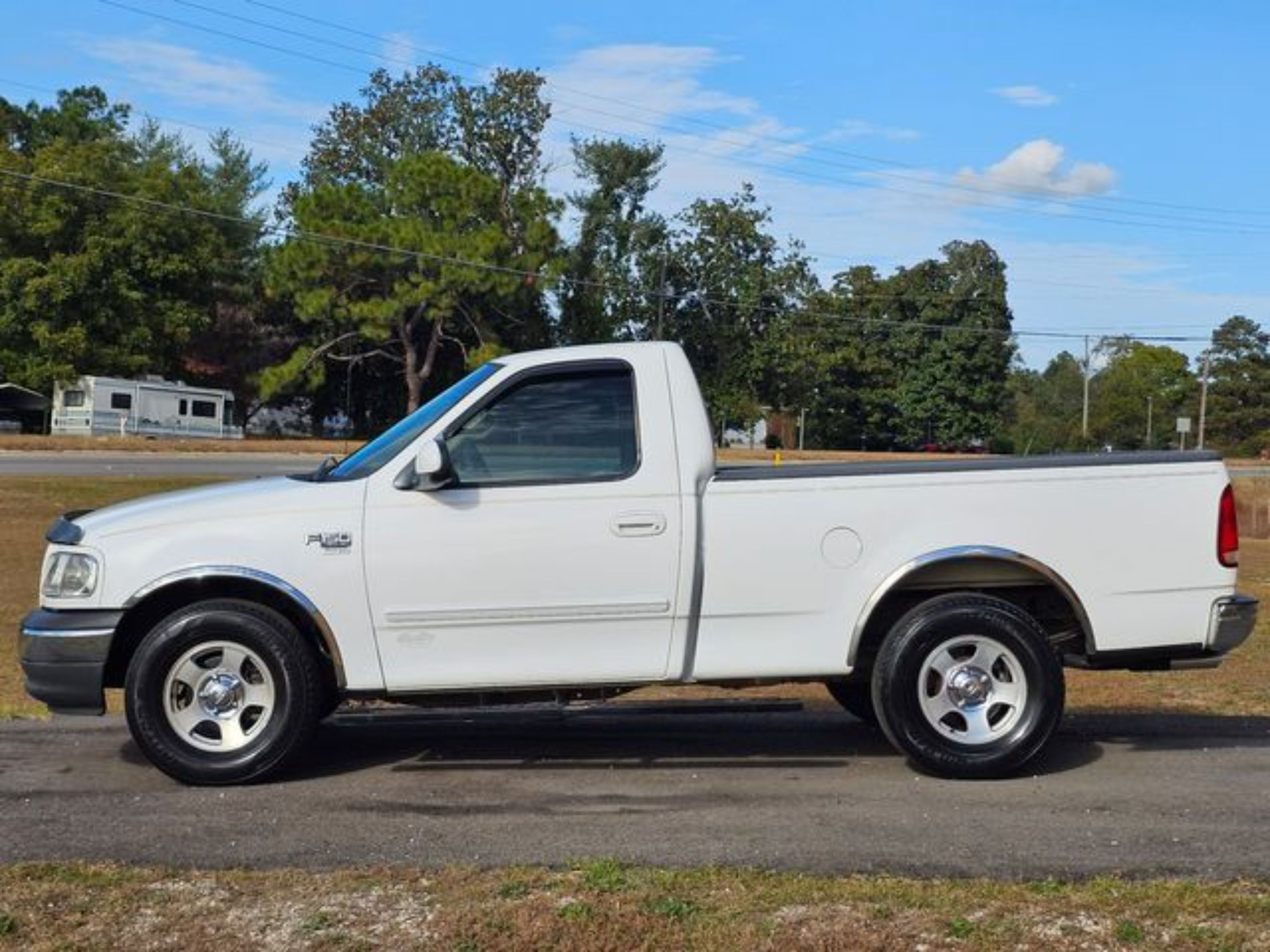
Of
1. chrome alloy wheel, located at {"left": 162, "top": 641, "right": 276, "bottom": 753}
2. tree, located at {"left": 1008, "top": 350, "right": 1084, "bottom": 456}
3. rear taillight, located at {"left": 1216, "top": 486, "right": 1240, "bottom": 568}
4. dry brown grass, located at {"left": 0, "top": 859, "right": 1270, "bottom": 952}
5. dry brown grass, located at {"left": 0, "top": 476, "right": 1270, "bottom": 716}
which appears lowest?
dry brown grass, located at {"left": 0, "top": 476, "right": 1270, "bottom": 716}

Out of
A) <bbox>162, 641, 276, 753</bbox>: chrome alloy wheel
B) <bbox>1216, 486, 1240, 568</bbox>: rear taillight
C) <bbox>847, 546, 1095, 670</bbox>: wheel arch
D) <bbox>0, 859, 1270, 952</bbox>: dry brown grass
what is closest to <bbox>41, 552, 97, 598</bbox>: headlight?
<bbox>162, 641, 276, 753</bbox>: chrome alloy wheel

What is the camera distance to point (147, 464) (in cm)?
3422

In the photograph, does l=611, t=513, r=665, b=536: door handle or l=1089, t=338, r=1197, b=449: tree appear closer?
l=611, t=513, r=665, b=536: door handle

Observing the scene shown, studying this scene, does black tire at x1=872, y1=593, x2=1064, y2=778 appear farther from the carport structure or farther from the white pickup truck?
the carport structure

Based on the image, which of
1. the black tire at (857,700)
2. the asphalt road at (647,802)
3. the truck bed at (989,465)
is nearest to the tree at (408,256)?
the black tire at (857,700)

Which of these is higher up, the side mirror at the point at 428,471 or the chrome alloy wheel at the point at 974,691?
the side mirror at the point at 428,471

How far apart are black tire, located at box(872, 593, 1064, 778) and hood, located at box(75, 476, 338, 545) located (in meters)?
2.69

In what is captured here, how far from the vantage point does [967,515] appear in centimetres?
611

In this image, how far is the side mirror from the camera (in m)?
5.85

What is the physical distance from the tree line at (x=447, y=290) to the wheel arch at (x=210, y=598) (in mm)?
49091

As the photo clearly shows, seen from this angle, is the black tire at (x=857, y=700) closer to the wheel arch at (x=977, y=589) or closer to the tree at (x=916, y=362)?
the wheel arch at (x=977, y=589)

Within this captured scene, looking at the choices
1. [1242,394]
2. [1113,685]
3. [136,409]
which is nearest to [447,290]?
[136,409]

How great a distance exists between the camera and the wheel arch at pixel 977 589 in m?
6.08

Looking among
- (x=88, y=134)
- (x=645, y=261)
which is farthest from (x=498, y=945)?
(x=88, y=134)
